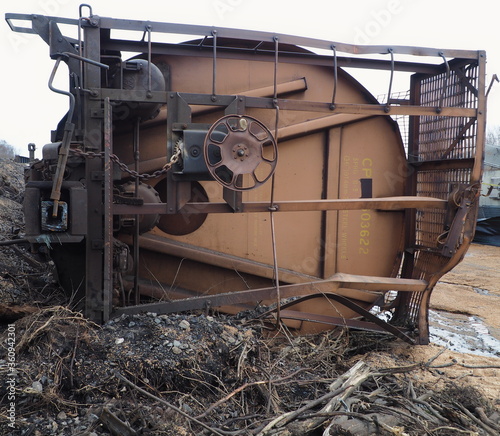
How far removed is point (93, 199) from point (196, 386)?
163 centimetres

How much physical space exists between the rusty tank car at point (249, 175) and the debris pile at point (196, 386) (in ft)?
1.42

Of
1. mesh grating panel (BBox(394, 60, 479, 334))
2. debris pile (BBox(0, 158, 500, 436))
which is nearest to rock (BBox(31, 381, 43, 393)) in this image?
debris pile (BBox(0, 158, 500, 436))

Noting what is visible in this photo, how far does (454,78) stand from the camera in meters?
4.89

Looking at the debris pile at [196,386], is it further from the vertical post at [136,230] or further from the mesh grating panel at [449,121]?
the mesh grating panel at [449,121]

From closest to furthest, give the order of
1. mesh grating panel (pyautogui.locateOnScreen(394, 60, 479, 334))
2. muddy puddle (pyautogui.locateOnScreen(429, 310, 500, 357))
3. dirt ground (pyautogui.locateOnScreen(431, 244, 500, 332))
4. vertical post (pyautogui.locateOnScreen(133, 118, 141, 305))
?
vertical post (pyautogui.locateOnScreen(133, 118, 141, 305)) → mesh grating panel (pyautogui.locateOnScreen(394, 60, 479, 334)) → muddy puddle (pyautogui.locateOnScreen(429, 310, 500, 357)) → dirt ground (pyautogui.locateOnScreen(431, 244, 500, 332))

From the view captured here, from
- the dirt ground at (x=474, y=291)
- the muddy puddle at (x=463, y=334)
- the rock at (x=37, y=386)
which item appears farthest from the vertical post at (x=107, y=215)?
the dirt ground at (x=474, y=291)

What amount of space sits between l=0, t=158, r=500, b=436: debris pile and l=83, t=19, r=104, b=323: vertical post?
0.70 ft

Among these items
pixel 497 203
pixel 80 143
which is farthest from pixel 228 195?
pixel 497 203

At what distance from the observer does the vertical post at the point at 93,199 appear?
3635mm

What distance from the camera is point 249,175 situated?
4.86 metres

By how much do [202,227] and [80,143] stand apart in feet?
5.08

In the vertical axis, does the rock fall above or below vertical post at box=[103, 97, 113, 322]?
below

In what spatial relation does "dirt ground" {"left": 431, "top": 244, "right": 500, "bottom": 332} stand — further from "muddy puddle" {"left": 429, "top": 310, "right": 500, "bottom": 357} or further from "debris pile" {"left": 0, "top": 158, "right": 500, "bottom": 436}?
"debris pile" {"left": 0, "top": 158, "right": 500, "bottom": 436}

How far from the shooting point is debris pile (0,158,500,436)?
8.85ft
